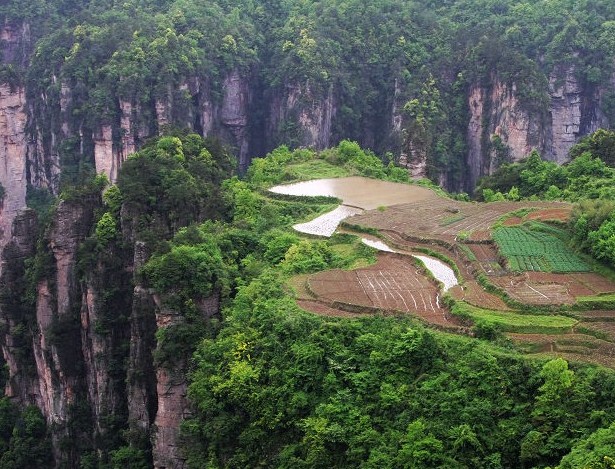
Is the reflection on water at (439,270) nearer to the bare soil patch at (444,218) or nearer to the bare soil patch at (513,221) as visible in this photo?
the bare soil patch at (444,218)

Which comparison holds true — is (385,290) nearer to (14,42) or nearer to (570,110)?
(570,110)

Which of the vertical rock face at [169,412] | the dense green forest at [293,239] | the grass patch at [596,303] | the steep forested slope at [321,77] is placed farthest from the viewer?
the steep forested slope at [321,77]

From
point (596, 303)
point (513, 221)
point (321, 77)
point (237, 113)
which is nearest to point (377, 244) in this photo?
point (513, 221)

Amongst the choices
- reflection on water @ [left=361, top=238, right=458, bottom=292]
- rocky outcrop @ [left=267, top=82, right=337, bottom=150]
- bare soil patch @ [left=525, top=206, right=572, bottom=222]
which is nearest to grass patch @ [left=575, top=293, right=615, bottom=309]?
reflection on water @ [left=361, top=238, right=458, bottom=292]

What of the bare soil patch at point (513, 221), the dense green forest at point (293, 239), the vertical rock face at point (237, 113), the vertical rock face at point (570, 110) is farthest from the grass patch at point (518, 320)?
the vertical rock face at point (237, 113)

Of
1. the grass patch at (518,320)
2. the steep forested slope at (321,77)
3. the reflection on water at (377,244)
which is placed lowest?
the grass patch at (518,320)

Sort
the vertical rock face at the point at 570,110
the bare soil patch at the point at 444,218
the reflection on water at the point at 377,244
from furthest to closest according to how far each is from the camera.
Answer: the vertical rock face at the point at 570,110 → the bare soil patch at the point at 444,218 → the reflection on water at the point at 377,244

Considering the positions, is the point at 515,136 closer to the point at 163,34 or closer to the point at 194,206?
the point at 163,34
